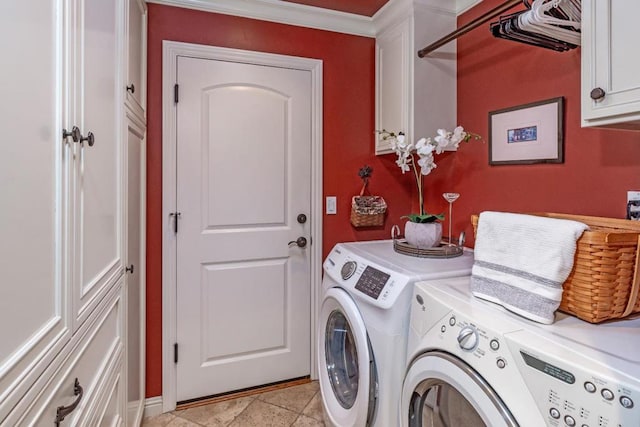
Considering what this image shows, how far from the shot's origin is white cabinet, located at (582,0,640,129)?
33.9 inches

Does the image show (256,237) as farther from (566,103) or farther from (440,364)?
(566,103)

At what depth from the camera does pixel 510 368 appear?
31.3 inches

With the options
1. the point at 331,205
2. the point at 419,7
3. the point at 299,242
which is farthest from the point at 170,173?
the point at 419,7

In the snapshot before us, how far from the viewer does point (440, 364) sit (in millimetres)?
972

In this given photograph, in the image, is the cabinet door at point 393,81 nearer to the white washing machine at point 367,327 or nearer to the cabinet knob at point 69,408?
the white washing machine at point 367,327

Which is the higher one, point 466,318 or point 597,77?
point 597,77

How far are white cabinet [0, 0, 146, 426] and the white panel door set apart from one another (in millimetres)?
714

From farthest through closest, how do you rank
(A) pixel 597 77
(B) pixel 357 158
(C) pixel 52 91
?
1. (B) pixel 357 158
2. (A) pixel 597 77
3. (C) pixel 52 91

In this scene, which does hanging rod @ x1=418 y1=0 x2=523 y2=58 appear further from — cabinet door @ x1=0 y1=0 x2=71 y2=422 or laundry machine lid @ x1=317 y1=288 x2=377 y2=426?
cabinet door @ x1=0 y1=0 x2=71 y2=422

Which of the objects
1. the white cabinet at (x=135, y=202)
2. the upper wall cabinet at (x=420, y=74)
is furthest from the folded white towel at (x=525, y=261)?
the white cabinet at (x=135, y=202)

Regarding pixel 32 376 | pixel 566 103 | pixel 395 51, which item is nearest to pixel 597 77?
pixel 566 103

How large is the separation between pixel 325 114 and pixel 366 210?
0.68 meters

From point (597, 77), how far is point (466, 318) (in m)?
0.75

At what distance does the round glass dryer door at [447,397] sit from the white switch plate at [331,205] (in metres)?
1.27
